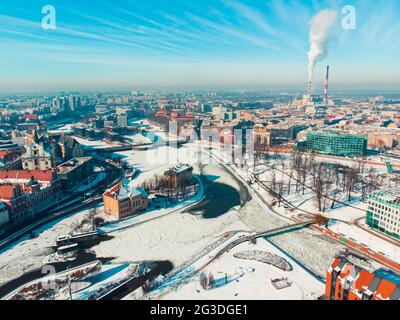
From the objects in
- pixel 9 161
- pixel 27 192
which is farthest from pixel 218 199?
pixel 9 161

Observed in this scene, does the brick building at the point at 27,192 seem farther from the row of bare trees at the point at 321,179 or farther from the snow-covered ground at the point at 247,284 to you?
the row of bare trees at the point at 321,179

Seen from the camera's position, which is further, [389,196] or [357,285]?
[389,196]

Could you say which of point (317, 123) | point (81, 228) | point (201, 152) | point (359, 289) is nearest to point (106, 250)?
point (81, 228)

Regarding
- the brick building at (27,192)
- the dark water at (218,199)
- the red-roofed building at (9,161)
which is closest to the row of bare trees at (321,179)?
the dark water at (218,199)

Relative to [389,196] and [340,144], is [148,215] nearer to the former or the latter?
[389,196]

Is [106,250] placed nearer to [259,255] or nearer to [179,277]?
[179,277]

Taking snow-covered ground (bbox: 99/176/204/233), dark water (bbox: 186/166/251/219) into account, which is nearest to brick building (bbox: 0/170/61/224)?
snow-covered ground (bbox: 99/176/204/233)

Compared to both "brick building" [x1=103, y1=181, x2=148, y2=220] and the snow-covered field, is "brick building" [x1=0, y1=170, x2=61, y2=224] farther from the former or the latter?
the snow-covered field
